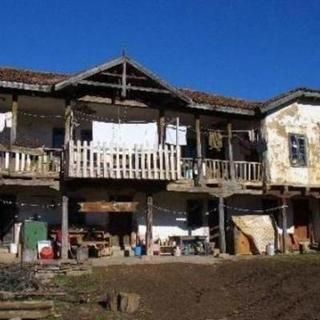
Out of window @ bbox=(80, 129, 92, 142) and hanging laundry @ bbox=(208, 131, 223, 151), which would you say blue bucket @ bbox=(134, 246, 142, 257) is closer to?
window @ bbox=(80, 129, 92, 142)

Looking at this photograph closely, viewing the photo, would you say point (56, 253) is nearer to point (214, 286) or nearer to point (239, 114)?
point (214, 286)

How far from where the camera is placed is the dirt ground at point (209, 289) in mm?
11844

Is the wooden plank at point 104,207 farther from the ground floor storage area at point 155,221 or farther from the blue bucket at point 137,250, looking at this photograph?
the blue bucket at point 137,250

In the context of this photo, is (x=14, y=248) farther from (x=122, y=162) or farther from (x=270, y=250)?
(x=270, y=250)

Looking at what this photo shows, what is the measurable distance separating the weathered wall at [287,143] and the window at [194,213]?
3438 mm

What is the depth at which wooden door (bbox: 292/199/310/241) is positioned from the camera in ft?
89.7

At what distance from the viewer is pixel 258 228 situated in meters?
23.9

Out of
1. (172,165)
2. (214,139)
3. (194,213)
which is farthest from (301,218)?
(172,165)

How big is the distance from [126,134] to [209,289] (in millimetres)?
8278

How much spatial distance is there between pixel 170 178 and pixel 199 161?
205cm

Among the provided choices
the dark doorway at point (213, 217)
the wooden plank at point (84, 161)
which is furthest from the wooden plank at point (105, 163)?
the dark doorway at point (213, 217)

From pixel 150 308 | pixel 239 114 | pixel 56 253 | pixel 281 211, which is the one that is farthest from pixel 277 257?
pixel 150 308

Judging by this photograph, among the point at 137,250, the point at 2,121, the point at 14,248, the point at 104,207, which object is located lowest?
the point at 137,250

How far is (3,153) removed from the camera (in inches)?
747
